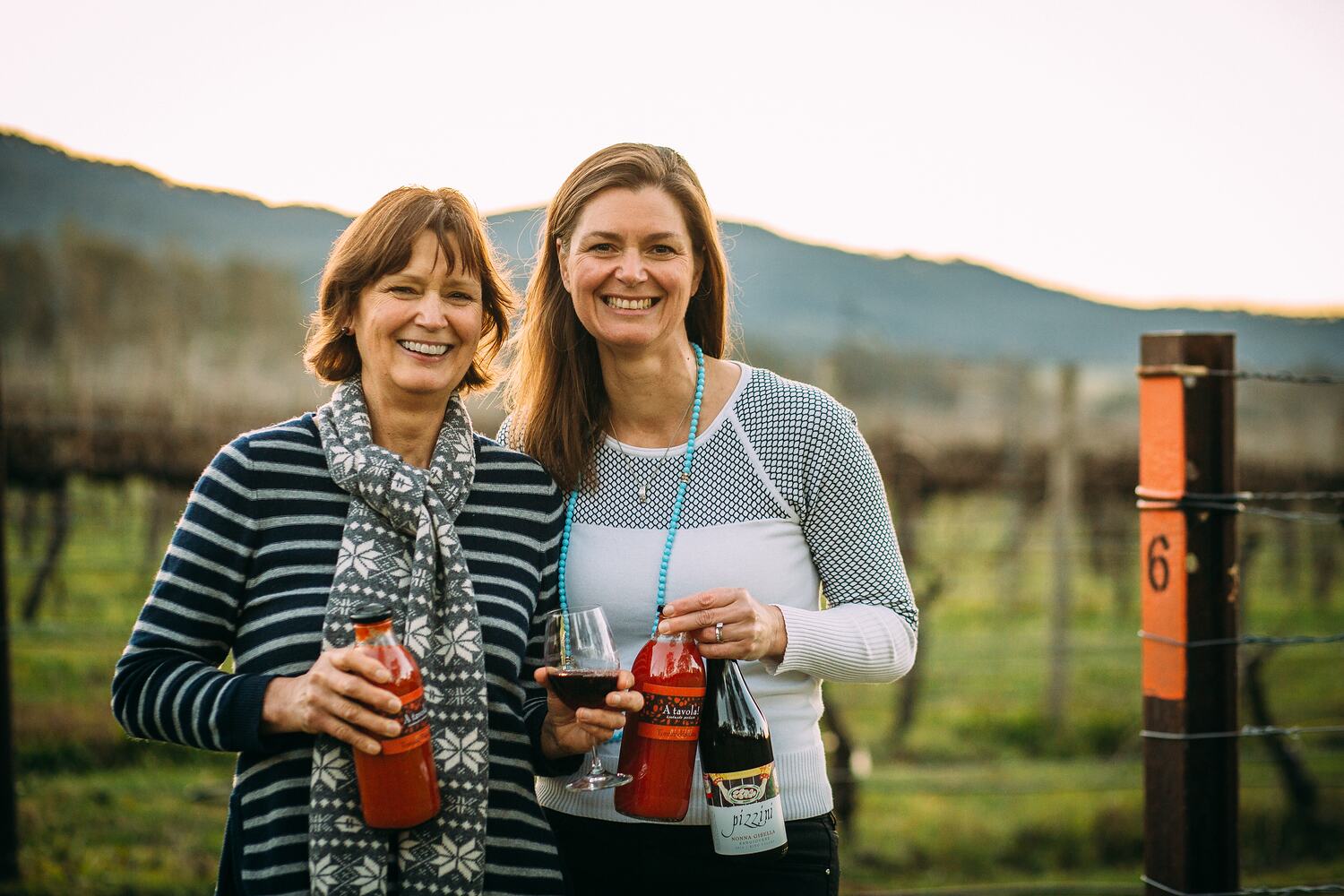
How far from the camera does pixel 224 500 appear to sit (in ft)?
5.90

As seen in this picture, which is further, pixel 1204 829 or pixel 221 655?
pixel 1204 829

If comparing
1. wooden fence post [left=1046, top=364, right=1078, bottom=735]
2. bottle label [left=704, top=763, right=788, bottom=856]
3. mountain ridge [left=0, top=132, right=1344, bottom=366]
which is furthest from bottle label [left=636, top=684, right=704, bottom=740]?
mountain ridge [left=0, top=132, right=1344, bottom=366]

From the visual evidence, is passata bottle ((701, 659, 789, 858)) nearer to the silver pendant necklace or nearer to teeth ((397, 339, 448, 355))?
the silver pendant necklace

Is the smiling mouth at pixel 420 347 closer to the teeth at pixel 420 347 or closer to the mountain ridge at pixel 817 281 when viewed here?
the teeth at pixel 420 347

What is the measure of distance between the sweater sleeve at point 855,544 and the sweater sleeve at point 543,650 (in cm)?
49

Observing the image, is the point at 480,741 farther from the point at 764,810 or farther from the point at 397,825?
the point at 764,810

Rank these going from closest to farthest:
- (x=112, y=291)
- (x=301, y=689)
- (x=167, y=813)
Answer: (x=301, y=689) → (x=167, y=813) → (x=112, y=291)

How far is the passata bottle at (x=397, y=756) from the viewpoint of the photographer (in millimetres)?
1634

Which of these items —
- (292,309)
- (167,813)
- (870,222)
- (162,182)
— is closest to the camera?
(167,813)

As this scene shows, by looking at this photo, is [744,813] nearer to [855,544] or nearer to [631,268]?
[855,544]

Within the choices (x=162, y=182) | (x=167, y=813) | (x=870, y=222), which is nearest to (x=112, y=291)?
(x=162, y=182)

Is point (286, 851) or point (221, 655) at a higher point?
point (221, 655)

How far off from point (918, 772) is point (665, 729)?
5.57 metres

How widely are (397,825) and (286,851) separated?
210 millimetres
